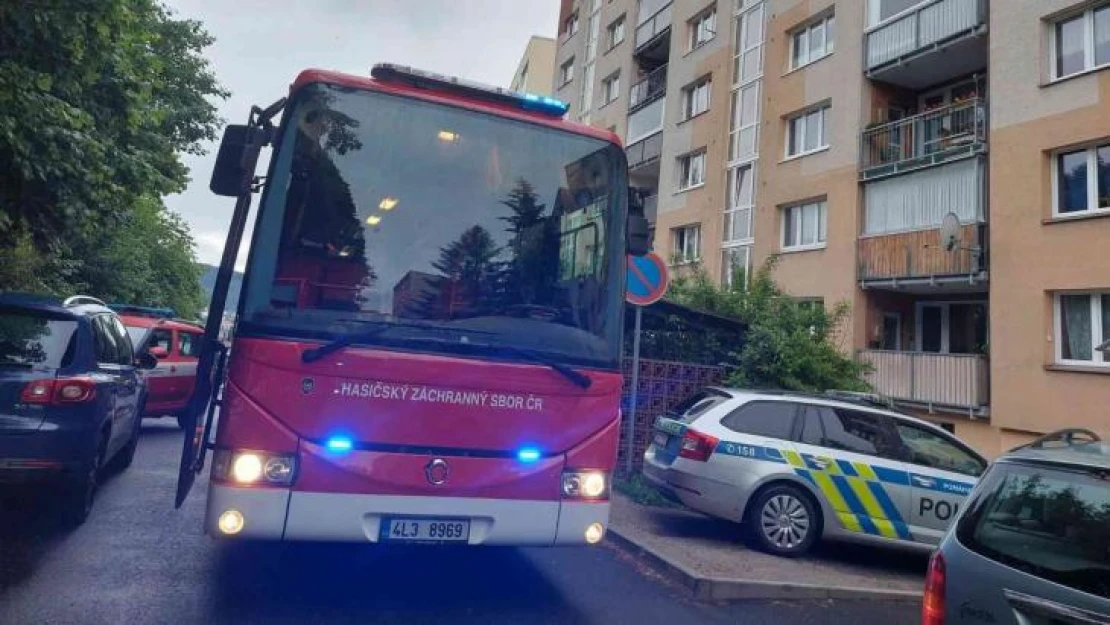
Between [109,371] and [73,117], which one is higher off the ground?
[73,117]

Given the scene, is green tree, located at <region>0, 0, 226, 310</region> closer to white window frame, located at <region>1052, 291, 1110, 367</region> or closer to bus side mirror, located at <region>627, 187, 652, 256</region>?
bus side mirror, located at <region>627, 187, 652, 256</region>

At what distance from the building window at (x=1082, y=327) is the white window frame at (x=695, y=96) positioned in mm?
13807

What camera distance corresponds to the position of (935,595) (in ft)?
9.93

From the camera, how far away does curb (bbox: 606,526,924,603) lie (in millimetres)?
5785

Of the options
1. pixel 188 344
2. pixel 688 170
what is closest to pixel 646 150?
pixel 688 170

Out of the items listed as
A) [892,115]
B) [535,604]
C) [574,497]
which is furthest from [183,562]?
[892,115]

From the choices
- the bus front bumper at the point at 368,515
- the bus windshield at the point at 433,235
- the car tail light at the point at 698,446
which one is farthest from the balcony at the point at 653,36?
the bus front bumper at the point at 368,515

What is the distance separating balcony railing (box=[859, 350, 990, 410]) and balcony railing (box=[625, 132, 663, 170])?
43.7 feet

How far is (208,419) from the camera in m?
4.73

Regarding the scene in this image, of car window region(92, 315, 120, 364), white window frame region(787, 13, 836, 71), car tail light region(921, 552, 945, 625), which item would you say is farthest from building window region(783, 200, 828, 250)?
car tail light region(921, 552, 945, 625)

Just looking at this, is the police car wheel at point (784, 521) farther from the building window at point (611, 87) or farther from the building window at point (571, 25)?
the building window at point (571, 25)

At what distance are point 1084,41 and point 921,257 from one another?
4.91 meters

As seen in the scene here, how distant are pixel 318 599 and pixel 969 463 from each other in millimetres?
6384

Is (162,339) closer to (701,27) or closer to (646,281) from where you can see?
(646,281)
